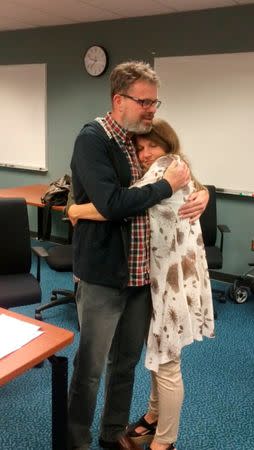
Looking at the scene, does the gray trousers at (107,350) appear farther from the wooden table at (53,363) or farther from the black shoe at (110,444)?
the wooden table at (53,363)

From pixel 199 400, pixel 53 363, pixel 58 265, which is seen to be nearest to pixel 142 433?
pixel 199 400

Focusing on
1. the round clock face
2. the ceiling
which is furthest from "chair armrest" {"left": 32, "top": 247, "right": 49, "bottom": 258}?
the round clock face

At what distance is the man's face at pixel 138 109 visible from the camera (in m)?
1.48

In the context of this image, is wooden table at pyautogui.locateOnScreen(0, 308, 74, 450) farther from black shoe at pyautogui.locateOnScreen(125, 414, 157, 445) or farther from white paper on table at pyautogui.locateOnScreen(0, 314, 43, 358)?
black shoe at pyautogui.locateOnScreen(125, 414, 157, 445)

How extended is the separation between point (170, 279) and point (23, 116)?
4.36m

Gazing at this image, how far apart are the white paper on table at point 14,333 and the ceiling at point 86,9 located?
318 centimetres

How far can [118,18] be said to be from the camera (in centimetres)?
446

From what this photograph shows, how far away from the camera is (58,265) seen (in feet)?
10.6

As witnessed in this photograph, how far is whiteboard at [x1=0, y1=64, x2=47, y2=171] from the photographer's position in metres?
5.24

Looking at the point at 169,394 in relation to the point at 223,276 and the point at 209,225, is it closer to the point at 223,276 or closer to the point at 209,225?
the point at 209,225

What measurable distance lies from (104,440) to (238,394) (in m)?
0.89

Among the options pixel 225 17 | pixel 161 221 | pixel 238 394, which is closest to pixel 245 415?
pixel 238 394

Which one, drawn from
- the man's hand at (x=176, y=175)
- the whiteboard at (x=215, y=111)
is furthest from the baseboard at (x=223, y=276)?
the man's hand at (x=176, y=175)

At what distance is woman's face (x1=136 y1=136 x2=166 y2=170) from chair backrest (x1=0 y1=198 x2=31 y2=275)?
4.55 feet
